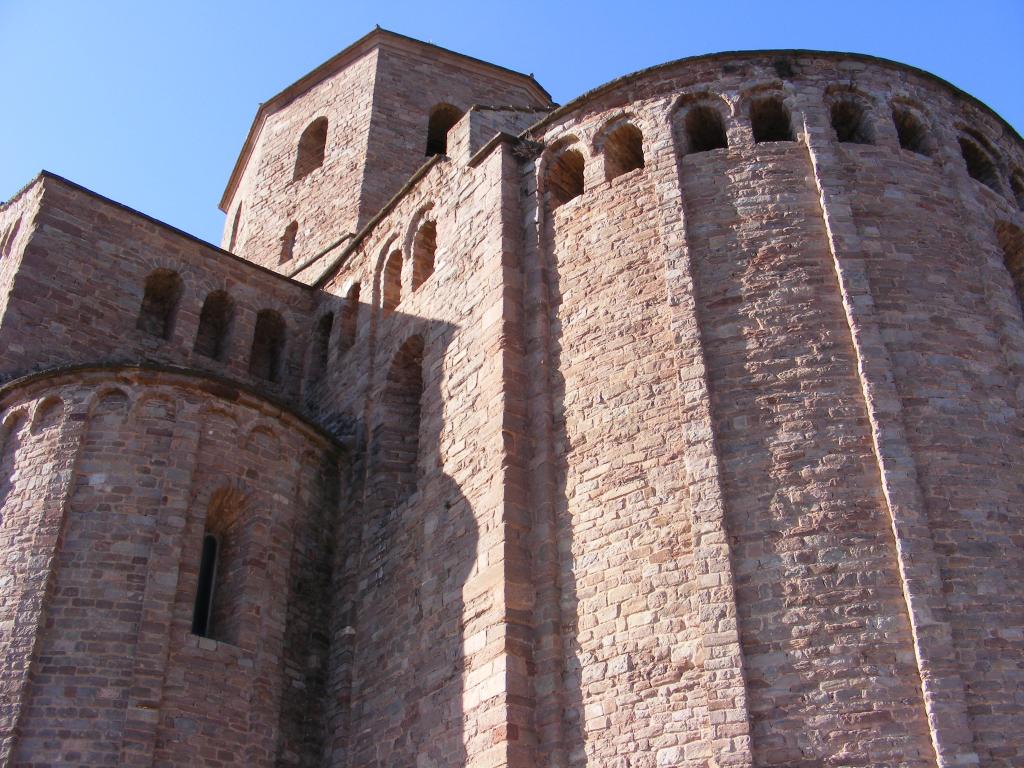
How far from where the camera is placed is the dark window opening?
1264 centimetres

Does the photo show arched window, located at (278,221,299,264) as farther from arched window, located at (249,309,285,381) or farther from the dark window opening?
the dark window opening

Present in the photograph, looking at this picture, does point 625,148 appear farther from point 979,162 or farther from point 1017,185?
point 1017,185

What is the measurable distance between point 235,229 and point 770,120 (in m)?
11.9

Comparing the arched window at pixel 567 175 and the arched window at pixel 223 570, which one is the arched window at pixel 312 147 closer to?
the arched window at pixel 567 175

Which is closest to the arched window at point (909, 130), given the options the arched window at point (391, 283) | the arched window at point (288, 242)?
the arched window at point (391, 283)

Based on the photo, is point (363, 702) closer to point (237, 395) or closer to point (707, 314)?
point (237, 395)

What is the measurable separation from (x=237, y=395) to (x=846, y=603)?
6.97 m

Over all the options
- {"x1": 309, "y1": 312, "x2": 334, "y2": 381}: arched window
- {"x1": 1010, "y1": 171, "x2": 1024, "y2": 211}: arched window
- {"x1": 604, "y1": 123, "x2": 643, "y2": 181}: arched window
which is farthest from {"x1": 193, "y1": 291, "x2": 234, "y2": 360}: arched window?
{"x1": 1010, "y1": 171, "x2": 1024, "y2": 211}: arched window

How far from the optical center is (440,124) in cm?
2172

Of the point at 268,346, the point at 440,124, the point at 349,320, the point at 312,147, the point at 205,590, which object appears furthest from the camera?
the point at 312,147

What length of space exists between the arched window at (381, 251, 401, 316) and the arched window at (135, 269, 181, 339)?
9.45ft

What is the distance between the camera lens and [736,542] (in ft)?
33.6

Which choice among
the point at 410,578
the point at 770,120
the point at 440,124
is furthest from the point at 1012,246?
the point at 440,124

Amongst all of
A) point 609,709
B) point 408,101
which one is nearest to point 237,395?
point 609,709
